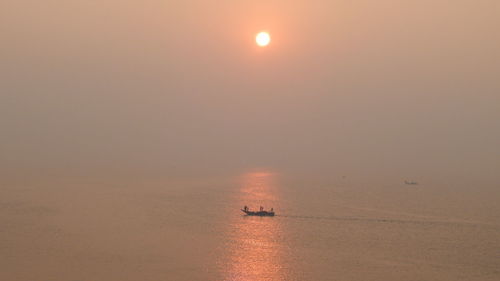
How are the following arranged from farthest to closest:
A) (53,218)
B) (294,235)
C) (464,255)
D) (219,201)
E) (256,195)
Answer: (256,195) → (219,201) → (53,218) → (294,235) → (464,255)

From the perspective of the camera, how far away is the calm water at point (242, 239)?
41.5m

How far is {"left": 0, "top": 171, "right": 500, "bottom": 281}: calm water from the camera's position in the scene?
136 feet

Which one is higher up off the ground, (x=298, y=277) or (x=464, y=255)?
(x=464, y=255)

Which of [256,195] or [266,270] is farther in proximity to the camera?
[256,195]

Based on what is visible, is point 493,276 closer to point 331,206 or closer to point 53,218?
point 331,206

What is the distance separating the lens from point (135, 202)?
3364 inches

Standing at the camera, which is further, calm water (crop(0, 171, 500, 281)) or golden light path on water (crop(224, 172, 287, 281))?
calm water (crop(0, 171, 500, 281))

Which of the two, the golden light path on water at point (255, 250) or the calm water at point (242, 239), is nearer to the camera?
the golden light path on water at point (255, 250)

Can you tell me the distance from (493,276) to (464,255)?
6.61m

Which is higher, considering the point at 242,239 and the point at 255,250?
the point at 242,239

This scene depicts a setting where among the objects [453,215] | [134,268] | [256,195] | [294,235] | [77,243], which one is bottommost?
[134,268]

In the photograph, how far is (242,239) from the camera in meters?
54.2

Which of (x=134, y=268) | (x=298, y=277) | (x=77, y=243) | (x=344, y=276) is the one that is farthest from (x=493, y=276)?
(x=77, y=243)

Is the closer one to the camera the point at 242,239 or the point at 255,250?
the point at 255,250
